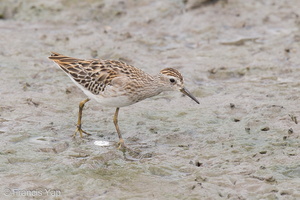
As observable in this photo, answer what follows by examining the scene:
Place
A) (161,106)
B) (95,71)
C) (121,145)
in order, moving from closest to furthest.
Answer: (121,145)
(95,71)
(161,106)

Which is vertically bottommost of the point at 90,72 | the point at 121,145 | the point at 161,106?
the point at 121,145

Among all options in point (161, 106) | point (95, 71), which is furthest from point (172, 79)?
point (161, 106)

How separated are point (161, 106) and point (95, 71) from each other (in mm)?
2115

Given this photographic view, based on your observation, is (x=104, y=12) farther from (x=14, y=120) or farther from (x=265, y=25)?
(x=14, y=120)

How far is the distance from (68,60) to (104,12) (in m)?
6.76

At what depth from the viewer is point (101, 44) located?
15.1 m

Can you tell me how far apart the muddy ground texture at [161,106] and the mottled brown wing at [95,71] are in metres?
1.00

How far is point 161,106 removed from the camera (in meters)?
11.9

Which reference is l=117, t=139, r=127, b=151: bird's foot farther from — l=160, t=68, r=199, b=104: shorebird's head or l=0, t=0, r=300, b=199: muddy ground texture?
l=160, t=68, r=199, b=104: shorebird's head

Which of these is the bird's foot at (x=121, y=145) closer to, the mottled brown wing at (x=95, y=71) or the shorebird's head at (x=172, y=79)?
the mottled brown wing at (x=95, y=71)

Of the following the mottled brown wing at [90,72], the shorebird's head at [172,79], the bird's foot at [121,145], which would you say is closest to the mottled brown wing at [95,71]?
the mottled brown wing at [90,72]

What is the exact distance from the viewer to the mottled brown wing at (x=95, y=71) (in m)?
10.1

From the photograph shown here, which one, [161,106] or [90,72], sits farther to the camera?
[161,106]

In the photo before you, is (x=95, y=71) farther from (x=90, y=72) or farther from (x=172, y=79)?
(x=172, y=79)
